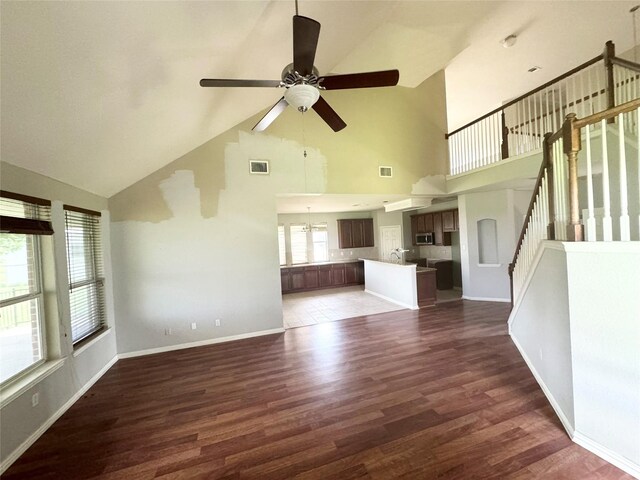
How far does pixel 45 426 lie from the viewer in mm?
2305

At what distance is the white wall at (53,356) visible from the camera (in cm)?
203

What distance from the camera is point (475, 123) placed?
5355mm

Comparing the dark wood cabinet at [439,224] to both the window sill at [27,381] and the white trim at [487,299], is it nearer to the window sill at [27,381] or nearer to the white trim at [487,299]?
the white trim at [487,299]

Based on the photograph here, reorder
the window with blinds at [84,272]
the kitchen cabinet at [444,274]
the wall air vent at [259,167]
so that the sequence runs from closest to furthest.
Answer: the window with blinds at [84,272]
the wall air vent at [259,167]
the kitchen cabinet at [444,274]

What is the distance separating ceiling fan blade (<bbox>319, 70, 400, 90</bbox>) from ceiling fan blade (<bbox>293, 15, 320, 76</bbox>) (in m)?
0.20

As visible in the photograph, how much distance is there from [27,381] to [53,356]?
45cm

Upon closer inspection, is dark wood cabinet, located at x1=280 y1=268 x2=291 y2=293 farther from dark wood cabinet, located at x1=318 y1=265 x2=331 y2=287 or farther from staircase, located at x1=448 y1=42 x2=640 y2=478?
staircase, located at x1=448 y1=42 x2=640 y2=478

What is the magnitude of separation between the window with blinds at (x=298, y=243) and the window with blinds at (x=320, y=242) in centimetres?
31

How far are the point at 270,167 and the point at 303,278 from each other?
171 inches

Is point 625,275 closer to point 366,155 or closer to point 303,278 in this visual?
point 366,155

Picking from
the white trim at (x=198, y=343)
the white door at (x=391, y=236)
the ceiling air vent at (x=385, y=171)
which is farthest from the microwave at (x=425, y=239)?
the white trim at (x=198, y=343)

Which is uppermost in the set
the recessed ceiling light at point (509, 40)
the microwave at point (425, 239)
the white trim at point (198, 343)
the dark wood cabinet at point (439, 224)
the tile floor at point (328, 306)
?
the recessed ceiling light at point (509, 40)

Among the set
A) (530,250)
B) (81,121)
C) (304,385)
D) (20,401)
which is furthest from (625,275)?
(20,401)

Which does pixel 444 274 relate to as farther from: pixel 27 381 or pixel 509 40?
pixel 27 381
